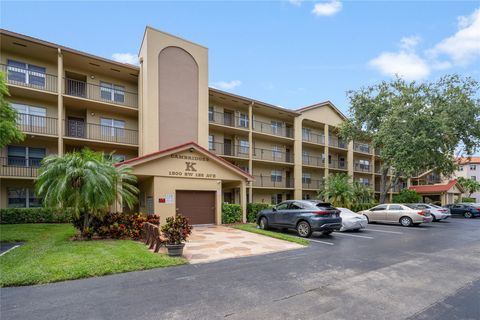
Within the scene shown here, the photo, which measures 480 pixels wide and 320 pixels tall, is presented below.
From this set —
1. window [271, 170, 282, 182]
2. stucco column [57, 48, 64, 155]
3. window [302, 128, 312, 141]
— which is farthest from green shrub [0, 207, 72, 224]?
window [302, 128, 312, 141]

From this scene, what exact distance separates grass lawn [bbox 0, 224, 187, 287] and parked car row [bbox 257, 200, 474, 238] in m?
6.67

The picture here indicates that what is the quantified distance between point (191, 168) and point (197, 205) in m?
2.20

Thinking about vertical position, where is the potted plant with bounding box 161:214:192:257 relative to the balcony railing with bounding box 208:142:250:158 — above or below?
below

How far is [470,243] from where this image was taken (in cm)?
1191

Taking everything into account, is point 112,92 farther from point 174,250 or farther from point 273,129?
point 174,250

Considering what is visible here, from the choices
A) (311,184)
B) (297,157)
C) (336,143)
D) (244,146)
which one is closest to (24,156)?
(244,146)

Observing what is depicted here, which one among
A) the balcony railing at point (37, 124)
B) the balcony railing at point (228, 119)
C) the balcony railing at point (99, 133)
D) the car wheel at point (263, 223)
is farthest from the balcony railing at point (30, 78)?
the car wheel at point (263, 223)

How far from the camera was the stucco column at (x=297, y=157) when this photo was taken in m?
28.0

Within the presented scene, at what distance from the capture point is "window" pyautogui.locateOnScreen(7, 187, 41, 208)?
1691 centimetres

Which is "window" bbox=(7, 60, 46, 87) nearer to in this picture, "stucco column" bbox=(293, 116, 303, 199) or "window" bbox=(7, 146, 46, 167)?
"window" bbox=(7, 146, 46, 167)

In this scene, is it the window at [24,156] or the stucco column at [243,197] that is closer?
the window at [24,156]

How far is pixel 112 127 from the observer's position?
1902cm

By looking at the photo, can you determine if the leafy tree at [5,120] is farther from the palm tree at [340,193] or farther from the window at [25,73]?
→ the palm tree at [340,193]

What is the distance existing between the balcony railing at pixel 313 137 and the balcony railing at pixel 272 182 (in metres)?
5.15
